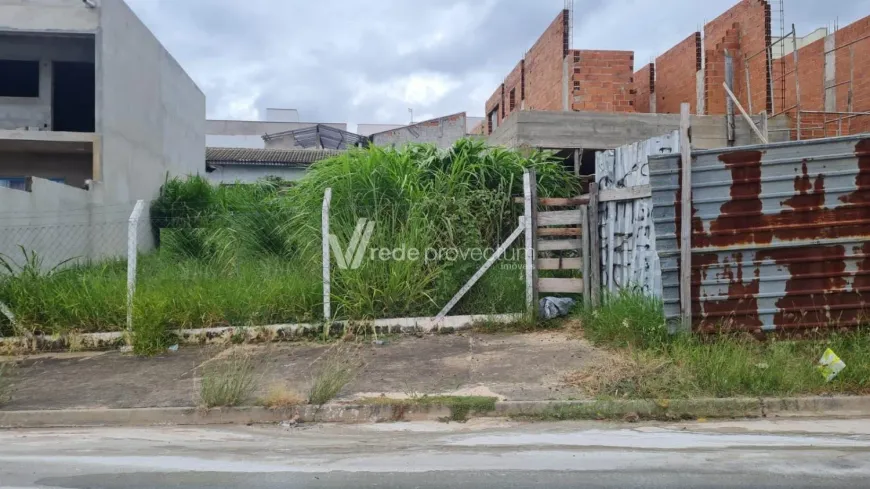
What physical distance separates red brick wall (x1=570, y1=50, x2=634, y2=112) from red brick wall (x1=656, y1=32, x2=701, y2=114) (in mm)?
1561

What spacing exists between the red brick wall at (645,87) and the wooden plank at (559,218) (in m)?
10.4

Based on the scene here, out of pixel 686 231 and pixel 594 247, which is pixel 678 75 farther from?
pixel 686 231

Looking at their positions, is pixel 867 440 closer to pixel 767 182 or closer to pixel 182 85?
pixel 767 182

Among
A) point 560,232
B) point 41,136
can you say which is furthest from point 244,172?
point 560,232

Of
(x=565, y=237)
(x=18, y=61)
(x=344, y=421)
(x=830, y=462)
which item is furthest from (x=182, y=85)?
(x=830, y=462)

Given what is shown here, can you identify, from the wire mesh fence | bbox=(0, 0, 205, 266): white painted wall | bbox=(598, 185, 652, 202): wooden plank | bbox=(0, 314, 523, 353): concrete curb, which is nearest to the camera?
bbox=(598, 185, 652, 202): wooden plank

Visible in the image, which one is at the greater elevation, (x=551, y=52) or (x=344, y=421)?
(x=551, y=52)

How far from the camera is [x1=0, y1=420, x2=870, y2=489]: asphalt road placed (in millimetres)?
3498

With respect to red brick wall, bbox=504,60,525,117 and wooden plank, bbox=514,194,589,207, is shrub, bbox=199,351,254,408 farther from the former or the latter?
red brick wall, bbox=504,60,525,117

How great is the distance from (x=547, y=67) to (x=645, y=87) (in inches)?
137

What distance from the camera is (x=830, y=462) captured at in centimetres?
368

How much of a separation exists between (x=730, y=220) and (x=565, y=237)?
2416mm

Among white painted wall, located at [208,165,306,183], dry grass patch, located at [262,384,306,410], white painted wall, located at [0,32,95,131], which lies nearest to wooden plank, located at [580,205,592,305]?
dry grass patch, located at [262,384,306,410]

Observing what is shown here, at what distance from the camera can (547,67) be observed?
15.4 m
